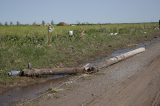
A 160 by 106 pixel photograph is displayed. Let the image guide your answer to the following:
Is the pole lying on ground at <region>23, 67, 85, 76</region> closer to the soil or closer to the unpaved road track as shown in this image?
the soil

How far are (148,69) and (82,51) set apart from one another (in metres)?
7.24

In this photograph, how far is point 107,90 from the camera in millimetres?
10859

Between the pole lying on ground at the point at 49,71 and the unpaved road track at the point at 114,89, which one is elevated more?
the pole lying on ground at the point at 49,71

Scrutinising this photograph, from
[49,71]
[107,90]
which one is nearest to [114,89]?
[107,90]

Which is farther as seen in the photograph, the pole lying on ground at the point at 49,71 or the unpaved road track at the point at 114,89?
the pole lying on ground at the point at 49,71

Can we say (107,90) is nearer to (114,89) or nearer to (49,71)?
(114,89)

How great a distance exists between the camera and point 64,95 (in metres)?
10.4

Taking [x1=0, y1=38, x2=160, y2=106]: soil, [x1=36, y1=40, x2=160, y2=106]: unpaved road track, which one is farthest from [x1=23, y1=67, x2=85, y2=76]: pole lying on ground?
[x1=36, y1=40, x2=160, y2=106]: unpaved road track

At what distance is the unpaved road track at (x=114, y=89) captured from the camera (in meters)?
9.38

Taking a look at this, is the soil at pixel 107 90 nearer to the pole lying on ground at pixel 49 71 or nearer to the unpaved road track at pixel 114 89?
the unpaved road track at pixel 114 89

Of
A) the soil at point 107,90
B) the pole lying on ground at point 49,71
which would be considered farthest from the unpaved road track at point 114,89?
the pole lying on ground at point 49,71

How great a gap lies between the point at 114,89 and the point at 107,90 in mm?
261

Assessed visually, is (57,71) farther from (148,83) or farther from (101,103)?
(101,103)

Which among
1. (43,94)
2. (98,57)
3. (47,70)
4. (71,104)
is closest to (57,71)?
(47,70)
